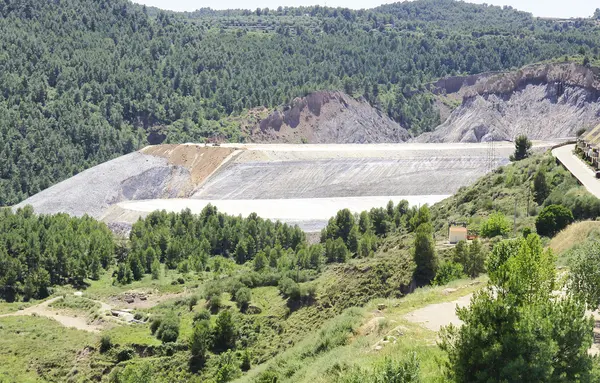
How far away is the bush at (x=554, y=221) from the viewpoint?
2094 inches

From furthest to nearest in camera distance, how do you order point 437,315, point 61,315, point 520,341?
1. point 61,315
2. point 437,315
3. point 520,341

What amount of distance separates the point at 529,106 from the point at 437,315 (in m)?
115

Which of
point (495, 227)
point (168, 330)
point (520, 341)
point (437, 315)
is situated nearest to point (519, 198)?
point (495, 227)

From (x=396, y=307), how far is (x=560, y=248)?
35.9 feet

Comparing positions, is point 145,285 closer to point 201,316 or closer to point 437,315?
point 201,316

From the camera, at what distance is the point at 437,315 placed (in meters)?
38.8

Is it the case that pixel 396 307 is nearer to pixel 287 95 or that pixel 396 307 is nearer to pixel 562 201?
pixel 562 201

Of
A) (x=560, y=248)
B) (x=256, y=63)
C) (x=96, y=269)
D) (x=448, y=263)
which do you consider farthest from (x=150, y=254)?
(x=256, y=63)

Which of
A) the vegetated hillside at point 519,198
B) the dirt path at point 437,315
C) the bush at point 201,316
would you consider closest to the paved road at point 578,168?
the vegetated hillside at point 519,198

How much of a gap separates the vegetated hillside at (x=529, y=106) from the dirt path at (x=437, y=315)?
99.7 metres

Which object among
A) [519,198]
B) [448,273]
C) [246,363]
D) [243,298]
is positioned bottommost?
[246,363]

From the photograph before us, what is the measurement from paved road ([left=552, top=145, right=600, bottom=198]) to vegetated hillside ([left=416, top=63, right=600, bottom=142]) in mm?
58155

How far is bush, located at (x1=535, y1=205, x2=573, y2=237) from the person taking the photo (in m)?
53.2

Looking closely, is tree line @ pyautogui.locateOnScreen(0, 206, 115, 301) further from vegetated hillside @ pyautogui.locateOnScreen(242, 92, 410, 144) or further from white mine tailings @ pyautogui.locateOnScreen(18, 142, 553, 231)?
vegetated hillside @ pyautogui.locateOnScreen(242, 92, 410, 144)
